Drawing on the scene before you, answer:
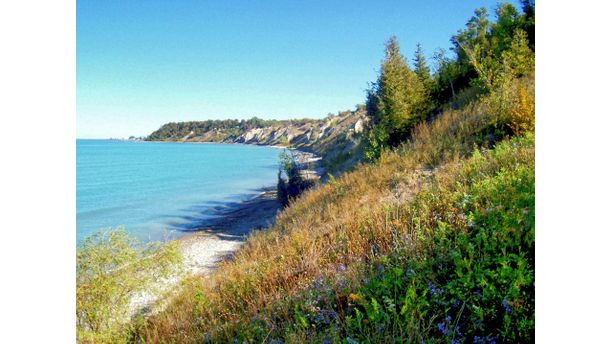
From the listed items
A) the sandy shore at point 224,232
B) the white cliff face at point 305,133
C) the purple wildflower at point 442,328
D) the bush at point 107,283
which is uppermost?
the white cliff face at point 305,133

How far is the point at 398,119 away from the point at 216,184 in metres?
31.2

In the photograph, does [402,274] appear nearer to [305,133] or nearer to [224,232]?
[224,232]

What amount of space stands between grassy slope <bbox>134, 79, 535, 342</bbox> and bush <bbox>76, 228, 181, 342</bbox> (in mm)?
634

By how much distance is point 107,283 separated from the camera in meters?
6.48

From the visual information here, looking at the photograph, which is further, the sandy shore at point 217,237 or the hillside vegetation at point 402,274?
the sandy shore at point 217,237

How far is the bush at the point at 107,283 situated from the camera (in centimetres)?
632

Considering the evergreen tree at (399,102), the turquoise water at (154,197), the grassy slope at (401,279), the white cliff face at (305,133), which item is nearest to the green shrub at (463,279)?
the grassy slope at (401,279)

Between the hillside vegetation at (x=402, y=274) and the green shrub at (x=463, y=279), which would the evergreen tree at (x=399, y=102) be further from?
the green shrub at (x=463, y=279)

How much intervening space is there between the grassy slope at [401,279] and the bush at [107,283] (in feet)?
2.08

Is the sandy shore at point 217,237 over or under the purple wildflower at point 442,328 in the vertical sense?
under

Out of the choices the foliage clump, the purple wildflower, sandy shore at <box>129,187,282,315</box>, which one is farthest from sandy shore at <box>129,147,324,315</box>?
the purple wildflower

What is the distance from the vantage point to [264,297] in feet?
14.5
